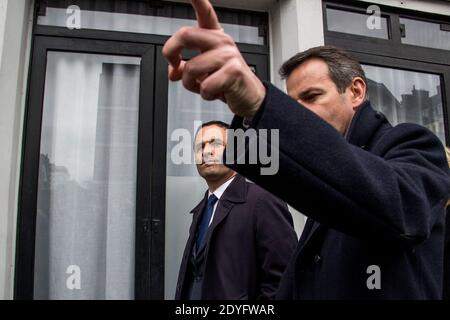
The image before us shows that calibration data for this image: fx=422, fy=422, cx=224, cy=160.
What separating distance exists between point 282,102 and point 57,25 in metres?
3.51

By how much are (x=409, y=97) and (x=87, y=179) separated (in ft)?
11.2

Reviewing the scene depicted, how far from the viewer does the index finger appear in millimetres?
788

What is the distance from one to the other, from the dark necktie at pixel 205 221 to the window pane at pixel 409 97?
8.29 ft

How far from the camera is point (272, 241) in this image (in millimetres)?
2271

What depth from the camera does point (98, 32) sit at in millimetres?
3816

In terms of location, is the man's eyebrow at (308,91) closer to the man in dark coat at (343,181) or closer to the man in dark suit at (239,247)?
the man in dark coat at (343,181)

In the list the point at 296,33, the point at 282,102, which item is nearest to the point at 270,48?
the point at 296,33

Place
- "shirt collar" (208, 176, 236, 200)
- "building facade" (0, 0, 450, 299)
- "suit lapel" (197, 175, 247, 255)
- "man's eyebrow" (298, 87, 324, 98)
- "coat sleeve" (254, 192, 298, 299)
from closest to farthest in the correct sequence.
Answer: "man's eyebrow" (298, 87, 324, 98)
"coat sleeve" (254, 192, 298, 299)
"suit lapel" (197, 175, 247, 255)
"shirt collar" (208, 176, 236, 200)
"building facade" (0, 0, 450, 299)

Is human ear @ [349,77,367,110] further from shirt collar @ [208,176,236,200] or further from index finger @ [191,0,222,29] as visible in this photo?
shirt collar @ [208,176,236,200]

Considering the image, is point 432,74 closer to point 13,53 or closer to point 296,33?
point 296,33

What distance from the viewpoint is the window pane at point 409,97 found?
175 inches

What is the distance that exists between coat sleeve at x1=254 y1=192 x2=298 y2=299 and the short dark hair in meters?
1.01

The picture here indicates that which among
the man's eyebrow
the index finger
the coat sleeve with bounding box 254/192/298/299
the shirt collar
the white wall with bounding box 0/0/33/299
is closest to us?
the index finger

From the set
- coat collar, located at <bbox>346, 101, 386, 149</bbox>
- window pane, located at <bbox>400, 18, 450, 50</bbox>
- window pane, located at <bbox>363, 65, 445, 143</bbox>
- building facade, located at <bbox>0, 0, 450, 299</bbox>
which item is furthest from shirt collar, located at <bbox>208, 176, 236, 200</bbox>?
A: window pane, located at <bbox>400, 18, 450, 50</bbox>
